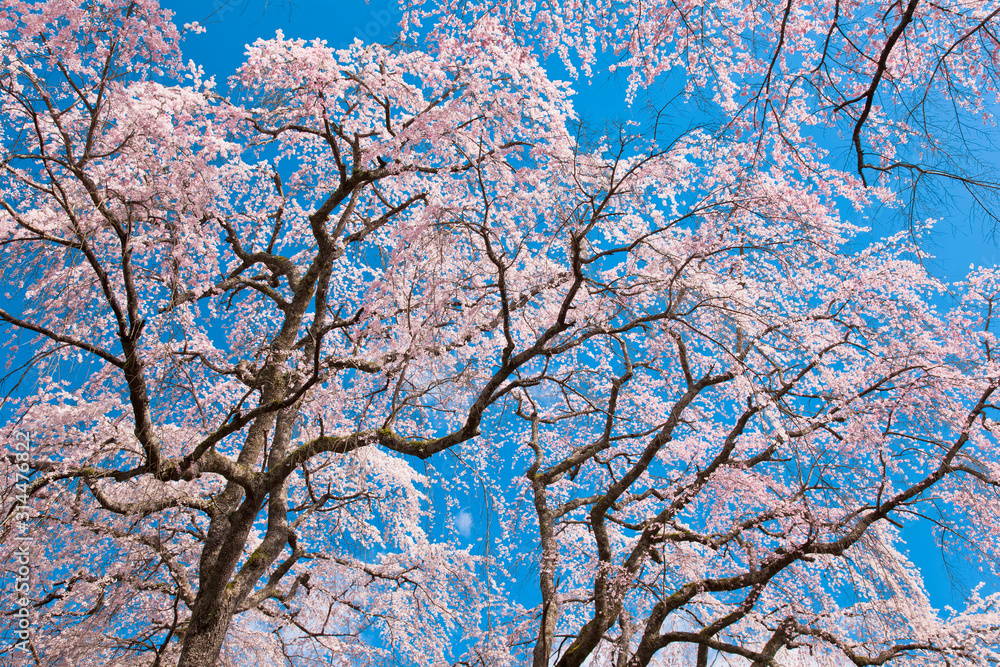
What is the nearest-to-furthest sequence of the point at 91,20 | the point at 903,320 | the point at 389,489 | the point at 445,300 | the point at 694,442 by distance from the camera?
the point at 91,20 < the point at 445,300 < the point at 903,320 < the point at 694,442 < the point at 389,489

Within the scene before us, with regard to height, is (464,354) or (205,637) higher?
(464,354)

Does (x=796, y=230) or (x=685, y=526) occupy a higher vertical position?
(x=796, y=230)

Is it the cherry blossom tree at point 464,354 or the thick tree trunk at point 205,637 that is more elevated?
the cherry blossom tree at point 464,354

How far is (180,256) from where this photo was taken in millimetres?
4707

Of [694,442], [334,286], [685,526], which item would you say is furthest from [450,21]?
[334,286]

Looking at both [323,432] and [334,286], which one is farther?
[334,286]

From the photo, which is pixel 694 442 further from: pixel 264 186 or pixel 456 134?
pixel 264 186

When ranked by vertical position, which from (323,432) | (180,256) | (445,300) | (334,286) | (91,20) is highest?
(334,286)

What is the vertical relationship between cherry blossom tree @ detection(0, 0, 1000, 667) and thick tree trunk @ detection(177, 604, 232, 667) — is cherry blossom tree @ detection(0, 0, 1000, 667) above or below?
above

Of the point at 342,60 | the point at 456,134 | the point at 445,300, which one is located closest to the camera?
the point at 445,300

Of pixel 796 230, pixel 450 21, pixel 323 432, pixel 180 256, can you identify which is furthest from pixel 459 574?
pixel 450 21

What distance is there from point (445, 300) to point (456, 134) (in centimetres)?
166

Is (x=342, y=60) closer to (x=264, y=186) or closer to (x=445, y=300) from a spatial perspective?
(x=264, y=186)

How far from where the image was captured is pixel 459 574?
906 cm
